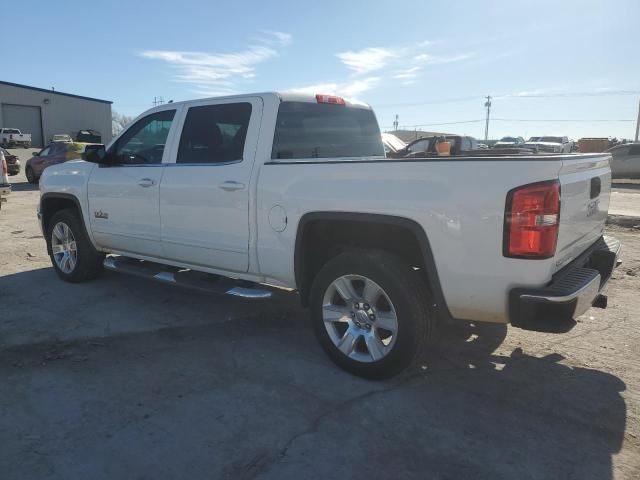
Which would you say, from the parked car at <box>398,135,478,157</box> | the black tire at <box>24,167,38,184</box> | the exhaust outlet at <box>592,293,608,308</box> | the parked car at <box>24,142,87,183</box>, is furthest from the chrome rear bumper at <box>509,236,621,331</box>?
the black tire at <box>24,167,38,184</box>

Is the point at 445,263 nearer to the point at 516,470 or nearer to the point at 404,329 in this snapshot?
the point at 404,329

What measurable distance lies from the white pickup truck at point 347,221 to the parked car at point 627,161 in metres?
20.3

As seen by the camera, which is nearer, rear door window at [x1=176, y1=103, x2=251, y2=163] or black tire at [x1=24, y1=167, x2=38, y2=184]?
rear door window at [x1=176, y1=103, x2=251, y2=163]

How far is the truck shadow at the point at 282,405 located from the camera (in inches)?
106

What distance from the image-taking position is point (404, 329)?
331cm

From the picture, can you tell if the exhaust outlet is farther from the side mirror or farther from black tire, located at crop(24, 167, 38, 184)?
black tire, located at crop(24, 167, 38, 184)

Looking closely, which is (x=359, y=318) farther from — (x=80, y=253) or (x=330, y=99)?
(x=80, y=253)

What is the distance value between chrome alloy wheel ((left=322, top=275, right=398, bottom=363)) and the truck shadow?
23 cm

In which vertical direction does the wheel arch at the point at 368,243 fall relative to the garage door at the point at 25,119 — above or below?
below

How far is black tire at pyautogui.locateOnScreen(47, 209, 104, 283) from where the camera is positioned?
19.1 ft

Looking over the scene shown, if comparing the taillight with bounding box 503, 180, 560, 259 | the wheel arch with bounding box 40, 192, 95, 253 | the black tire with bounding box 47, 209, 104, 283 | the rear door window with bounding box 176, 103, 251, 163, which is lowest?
the black tire with bounding box 47, 209, 104, 283

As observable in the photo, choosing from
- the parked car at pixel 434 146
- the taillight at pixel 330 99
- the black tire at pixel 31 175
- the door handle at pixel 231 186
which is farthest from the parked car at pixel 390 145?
the black tire at pixel 31 175

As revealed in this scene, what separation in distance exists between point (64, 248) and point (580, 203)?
544 centimetres

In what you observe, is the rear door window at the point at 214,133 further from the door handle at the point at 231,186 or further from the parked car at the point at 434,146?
the parked car at the point at 434,146
